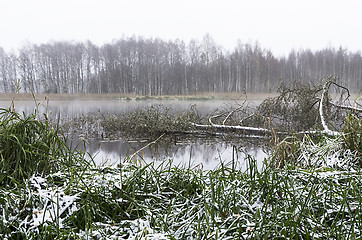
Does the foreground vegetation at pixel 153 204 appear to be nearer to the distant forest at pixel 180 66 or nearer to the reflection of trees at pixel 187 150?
the reflection of trees at pixel 187 150

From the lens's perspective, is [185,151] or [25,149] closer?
[25,149]

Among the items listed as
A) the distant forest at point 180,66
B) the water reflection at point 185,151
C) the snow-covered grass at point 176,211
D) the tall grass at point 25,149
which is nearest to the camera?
the snow-covered grass at point 176,211

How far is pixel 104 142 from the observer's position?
22.1 ft

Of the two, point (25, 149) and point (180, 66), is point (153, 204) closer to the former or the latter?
point (25, 149)

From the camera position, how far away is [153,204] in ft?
4.69

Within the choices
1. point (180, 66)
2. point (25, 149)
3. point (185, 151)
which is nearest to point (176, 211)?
point (25, 149)

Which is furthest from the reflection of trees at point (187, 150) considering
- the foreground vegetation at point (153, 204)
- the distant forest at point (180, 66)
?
the distant forest at point (180, 66)

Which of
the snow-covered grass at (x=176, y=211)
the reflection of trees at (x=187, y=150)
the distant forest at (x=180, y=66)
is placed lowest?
the reflection of trees at (x=187, y=150)

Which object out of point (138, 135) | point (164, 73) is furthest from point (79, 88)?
point (138, 135)

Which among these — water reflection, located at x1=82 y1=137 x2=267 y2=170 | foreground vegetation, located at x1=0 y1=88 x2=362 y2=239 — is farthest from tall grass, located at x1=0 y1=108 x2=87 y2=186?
water reflection, located at x1=82 y1=137 x2=267 y2=170

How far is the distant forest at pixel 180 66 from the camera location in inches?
789

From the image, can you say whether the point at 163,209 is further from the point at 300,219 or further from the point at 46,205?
the point at 300,219

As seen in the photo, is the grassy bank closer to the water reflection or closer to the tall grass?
the tall grass

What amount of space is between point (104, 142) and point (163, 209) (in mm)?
5616
